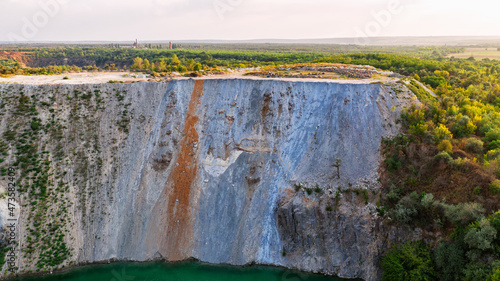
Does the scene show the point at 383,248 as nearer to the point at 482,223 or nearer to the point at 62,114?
the point at 482,223

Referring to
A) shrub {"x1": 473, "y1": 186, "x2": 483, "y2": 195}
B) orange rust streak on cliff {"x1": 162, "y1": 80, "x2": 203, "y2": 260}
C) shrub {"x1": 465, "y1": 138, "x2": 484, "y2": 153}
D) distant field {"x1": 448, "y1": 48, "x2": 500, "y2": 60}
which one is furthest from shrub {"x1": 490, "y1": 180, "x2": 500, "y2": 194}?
distant field {"x1": 448, "y1": 48, "x2": 500, "y2": 60}

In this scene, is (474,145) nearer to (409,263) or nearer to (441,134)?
(441,134)

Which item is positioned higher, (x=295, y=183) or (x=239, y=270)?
(x=295, y=183)

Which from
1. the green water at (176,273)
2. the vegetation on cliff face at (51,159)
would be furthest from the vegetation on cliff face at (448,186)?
the vegetation on cliff face at (51,159)

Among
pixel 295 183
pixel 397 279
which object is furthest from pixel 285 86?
pixel 397 279

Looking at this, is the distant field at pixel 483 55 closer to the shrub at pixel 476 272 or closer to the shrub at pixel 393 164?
the shrub at pixel 393 164

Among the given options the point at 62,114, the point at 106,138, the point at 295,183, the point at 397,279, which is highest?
the point at 62,114

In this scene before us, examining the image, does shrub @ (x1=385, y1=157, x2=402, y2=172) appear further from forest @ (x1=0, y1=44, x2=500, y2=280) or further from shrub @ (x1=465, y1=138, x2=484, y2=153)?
shrub @ (x1=465, y1=138, x2=484, y2=153)
